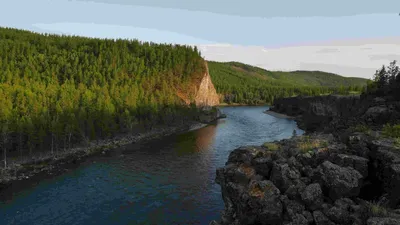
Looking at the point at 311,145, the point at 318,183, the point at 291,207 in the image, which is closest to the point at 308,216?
the point at 291,207

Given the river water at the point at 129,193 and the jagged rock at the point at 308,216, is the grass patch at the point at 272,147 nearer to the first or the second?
the jagged rock at the point at 308,216

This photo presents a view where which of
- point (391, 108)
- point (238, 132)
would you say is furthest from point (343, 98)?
point (391, 108)

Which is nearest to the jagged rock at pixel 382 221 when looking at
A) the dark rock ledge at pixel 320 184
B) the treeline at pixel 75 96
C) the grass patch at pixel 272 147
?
the dark rock ledge at pixel 320 184

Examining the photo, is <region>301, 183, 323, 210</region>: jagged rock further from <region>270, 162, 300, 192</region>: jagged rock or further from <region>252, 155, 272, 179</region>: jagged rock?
<region>252, 155, 272, 179</region>: jagged rock

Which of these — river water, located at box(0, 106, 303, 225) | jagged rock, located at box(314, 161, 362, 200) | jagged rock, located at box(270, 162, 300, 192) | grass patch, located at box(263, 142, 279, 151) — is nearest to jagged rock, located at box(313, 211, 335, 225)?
jagged rock, located at box(314, 161, 362, 200)

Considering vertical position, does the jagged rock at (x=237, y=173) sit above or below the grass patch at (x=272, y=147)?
below

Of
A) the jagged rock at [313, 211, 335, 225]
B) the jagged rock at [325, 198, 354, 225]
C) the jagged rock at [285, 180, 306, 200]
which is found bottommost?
the jagged rock at [313, 211, 335, 225]

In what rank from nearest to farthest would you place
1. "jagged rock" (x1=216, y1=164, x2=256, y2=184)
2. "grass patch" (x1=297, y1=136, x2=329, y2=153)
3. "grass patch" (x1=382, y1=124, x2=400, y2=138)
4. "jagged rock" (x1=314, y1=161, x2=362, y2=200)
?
"jagged rock" (x1=314, y1=161, x2=362, y2=200)
"jagged rock" (x1=216, y1=164, x2=256, y2=184)
"grass patch" (x1=297, y1=136, x2=329, y2=153)
"grass patch" (x1=382, y1=124, x2=400, y2=138)

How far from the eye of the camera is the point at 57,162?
78.6 metres

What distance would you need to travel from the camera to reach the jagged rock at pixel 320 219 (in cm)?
2098

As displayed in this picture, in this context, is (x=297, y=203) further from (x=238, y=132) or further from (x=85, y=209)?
(x=238, y=132)

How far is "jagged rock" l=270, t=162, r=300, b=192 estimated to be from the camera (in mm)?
24547

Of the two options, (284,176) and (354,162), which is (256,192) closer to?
(284,176)

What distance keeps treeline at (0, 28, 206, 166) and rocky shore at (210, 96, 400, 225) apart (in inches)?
2850
